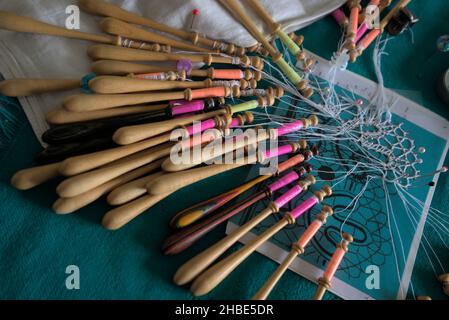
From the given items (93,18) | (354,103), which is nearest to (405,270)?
(354,103)

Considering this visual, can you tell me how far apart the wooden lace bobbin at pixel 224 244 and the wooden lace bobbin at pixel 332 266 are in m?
0.10

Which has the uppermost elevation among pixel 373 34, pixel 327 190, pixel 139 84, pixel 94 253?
pixel 373 34

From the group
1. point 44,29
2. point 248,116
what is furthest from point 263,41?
point 44,29

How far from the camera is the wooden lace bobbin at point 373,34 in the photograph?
2.33 ft

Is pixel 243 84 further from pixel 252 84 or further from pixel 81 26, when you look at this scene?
pixel 81 26

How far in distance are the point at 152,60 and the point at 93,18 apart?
0.12 m

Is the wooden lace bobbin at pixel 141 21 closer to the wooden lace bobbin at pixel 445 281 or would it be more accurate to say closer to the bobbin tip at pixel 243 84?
the bobbin tip at pixel 243 84

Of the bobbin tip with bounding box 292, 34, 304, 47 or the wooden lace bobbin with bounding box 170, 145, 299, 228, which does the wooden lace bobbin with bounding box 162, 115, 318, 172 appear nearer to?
the wooden lace bobbin with bounding box 170, 145, 299, 228

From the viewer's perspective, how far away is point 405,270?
58 centimetres

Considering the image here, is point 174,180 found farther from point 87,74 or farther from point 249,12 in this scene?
point 249,12

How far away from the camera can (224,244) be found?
52cm

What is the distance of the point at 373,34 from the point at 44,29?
58 cm

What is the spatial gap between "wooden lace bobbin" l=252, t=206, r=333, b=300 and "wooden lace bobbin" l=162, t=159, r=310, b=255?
0.27 feet

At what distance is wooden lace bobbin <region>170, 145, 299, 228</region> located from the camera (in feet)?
1.73
